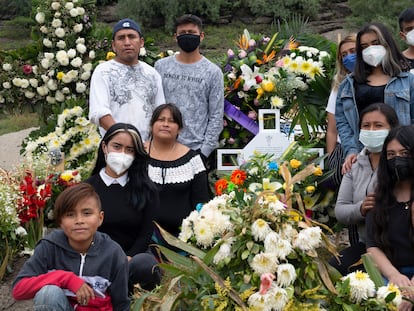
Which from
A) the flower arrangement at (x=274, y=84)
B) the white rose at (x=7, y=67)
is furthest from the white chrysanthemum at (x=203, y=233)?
the white rose at (x=7, y=67)

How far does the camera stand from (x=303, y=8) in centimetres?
1980

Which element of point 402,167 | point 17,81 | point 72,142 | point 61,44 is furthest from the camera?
point 17,81

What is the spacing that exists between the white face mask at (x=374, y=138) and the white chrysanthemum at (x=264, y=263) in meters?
1.61

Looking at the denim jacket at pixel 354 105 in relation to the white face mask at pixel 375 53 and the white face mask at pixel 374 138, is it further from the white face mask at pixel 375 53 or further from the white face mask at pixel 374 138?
the white face mask at pixel 374 138

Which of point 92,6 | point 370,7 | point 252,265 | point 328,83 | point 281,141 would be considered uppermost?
point 370,7

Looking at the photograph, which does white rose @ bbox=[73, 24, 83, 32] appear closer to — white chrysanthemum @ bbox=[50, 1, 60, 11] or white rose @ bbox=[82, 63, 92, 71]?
white chrysanthemum @ bbox=[50, 1, 60, 11]

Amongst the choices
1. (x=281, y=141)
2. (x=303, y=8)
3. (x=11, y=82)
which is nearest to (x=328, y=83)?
(x=281, y=141)

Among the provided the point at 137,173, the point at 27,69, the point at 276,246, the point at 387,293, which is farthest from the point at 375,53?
the point at 27,69

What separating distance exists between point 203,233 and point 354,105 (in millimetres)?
1998

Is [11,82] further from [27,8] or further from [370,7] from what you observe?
[27,8]

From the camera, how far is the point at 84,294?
122 inches

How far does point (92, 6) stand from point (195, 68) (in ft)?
9.31

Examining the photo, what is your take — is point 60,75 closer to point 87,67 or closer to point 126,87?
point 87,67

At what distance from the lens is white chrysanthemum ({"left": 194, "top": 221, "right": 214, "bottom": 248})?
2.72m
